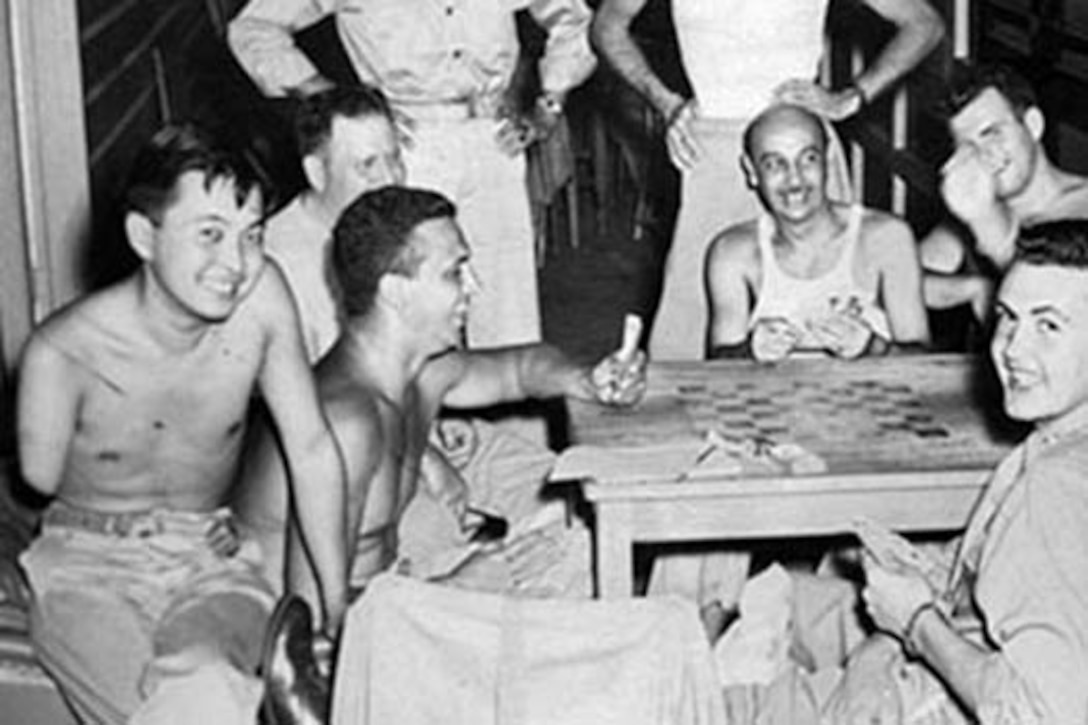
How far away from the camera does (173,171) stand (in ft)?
11.8

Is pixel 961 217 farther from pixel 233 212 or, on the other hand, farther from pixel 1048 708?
pixel 1048 708

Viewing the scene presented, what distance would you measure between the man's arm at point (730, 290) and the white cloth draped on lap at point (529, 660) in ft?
7.45

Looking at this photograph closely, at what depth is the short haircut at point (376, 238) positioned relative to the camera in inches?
147

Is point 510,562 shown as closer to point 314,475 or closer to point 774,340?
point 314,475

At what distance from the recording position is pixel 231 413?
3.78 meters

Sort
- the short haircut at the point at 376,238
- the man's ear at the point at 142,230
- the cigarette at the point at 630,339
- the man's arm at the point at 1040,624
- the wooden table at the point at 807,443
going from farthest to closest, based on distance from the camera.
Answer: the cigarette at the point at 630,339, the short haircut at the point at 376,238, the man's ear at the point at 142,230, the wooden table at the point at 807,443, the man's arm at the point at 1040,624

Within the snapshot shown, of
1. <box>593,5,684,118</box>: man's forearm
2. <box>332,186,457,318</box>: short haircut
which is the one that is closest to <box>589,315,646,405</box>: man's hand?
<box>332,186,457,318</box>: short haircut

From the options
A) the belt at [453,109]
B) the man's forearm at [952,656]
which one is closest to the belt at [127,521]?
the man's forearm at [952,656]

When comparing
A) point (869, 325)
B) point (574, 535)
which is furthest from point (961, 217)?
point (574, 535)

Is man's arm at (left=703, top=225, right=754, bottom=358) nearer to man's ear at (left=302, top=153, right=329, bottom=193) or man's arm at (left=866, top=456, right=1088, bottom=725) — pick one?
man's ear at (left=302, top=153, right=329, bottom=193)

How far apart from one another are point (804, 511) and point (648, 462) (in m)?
0.27

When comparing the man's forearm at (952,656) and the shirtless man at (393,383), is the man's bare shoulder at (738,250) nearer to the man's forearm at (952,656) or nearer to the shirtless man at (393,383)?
the shirtless man at (393,383)

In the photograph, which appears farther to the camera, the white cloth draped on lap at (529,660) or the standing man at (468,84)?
the standing man at (468,84)

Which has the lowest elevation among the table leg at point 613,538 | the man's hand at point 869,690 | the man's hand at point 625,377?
the man's hand at point 869,690
